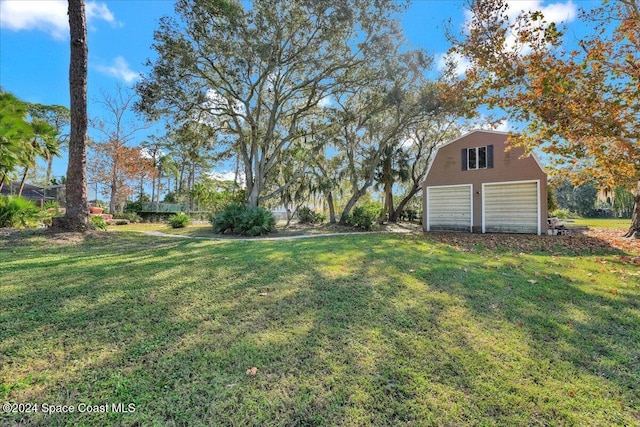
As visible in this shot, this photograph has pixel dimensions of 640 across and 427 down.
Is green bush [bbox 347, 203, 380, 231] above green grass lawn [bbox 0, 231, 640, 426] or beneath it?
above

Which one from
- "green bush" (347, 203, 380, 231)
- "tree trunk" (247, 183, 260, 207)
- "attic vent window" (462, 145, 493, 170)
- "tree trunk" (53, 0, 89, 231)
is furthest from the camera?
"green bush" (347, 203, 380, 231)

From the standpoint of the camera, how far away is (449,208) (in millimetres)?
14680

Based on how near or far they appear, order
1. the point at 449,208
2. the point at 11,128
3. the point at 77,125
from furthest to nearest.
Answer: the point at 449,208 < the point at 77,125 < the point at 11,128

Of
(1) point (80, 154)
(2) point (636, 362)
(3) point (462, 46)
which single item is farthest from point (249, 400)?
(3) point (462, 46)

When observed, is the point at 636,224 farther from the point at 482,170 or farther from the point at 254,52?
the point at 254,52

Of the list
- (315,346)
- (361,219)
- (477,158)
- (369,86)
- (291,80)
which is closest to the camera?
(315,346)

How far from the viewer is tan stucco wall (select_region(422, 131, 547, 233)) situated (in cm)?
1245

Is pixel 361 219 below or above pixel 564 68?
below

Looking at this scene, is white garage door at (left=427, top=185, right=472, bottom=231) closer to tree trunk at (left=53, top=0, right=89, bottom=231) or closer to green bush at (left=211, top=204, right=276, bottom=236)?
green bush at (left=211, top=204, right=276, bottom=236)

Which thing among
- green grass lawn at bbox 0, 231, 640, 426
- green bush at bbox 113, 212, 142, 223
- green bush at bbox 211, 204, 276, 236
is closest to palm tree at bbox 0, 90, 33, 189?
green grass lawn at bbox 0, 231, 640, 426

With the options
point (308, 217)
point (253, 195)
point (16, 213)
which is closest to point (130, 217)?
point (253, 195)

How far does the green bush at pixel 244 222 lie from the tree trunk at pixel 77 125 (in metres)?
4.88

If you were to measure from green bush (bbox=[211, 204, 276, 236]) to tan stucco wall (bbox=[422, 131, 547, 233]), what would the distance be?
856cm

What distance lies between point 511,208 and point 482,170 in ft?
7.08
